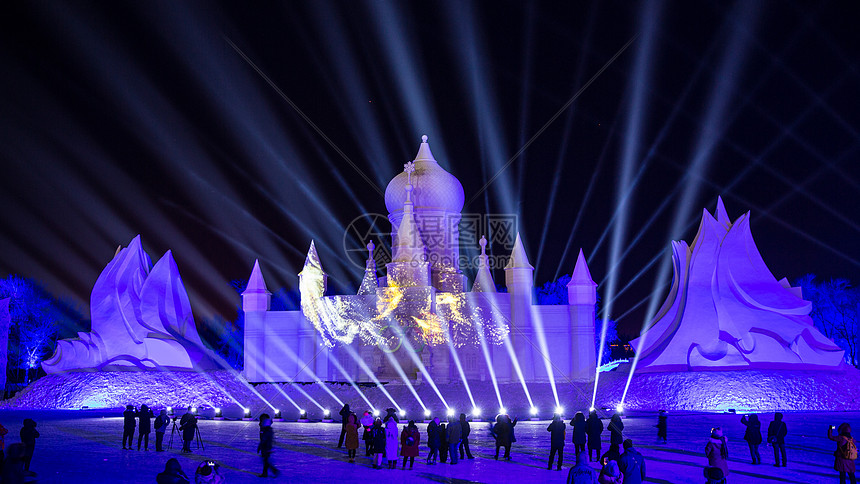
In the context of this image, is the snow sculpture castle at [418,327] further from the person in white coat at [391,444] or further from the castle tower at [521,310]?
the person in white coat at [391,444]

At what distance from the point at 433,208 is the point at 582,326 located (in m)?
9.12

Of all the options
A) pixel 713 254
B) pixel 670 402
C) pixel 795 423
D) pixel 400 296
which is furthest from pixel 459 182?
pixel 795 423

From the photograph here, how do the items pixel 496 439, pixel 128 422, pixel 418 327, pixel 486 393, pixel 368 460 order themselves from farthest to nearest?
pixel 418 327 < pixel 486 393 < pixel 128 422 < pixel 368 460 < pixel 496 439

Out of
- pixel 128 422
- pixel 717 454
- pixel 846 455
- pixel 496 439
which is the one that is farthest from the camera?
pixel 128 422

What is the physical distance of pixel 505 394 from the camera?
2792cm

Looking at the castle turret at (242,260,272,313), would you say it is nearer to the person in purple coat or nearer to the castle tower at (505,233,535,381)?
the castle tower at (505,233,535,381)

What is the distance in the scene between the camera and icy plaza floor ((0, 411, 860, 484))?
12.0 meters

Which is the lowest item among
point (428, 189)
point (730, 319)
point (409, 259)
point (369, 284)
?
point (730, 319)

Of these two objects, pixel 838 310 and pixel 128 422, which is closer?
pixel 128 422

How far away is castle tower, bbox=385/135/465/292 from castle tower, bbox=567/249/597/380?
5.68 meters

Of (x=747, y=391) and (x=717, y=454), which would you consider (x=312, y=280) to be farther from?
(x=717, y=454)

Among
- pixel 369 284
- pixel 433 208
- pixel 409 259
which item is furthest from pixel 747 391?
pixel 433 208

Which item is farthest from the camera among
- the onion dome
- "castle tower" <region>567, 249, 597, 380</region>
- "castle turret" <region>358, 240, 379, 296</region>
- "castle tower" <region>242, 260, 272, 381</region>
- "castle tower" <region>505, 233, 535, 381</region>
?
the onion dome

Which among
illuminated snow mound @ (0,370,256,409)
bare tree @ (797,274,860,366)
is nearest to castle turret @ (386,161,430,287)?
illuminated snow mound @ (0,370,256,409)
